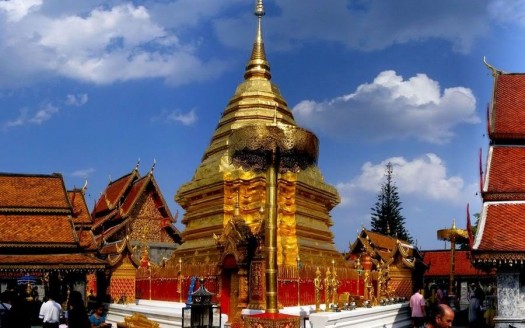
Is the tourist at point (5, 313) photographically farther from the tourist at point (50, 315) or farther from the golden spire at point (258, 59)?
the golden spire at point (258, 59)

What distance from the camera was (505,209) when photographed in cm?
1462

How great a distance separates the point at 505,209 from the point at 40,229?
49.9ft

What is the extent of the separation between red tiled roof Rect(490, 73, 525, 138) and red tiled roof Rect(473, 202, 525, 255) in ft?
6.75

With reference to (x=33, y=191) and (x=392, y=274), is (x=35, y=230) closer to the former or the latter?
(x=33, y=191)

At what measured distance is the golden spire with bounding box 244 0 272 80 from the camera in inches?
1001

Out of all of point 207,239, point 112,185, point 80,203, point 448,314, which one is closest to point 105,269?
point 207,239

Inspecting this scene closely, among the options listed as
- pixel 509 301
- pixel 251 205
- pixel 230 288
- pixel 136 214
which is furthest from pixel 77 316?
pixel 136 214

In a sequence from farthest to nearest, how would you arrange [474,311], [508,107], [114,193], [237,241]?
[114,193], [508,107], [237,241], [474,311]

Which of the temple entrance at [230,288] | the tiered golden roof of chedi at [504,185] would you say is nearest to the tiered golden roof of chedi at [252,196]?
the temple entrance at [230,288]

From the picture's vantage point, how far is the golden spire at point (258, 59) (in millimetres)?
25438

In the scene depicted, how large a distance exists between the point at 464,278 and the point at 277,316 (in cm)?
2937

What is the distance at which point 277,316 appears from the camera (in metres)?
10.5

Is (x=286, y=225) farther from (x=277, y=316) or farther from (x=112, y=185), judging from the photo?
(x=112, y=185)

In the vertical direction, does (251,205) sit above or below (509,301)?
above
